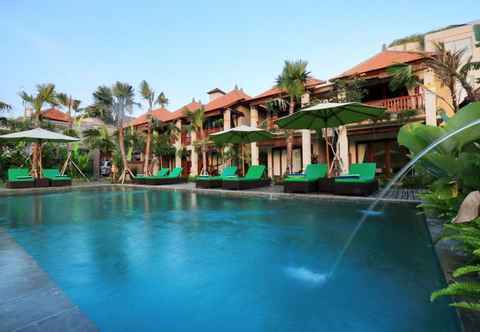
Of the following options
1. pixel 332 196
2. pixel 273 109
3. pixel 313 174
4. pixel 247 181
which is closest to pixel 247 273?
pixel 332 196

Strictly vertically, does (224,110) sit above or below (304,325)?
above

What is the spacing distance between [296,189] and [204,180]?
204 inches

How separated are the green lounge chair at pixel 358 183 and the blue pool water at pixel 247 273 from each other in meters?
2.53

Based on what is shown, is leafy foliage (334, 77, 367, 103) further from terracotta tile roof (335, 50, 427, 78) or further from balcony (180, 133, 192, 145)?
balcony (180, 133, 192, 145)

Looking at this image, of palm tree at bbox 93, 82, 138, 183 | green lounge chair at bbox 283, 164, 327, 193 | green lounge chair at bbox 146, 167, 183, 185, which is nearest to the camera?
green lounge chair at bbox 283, 164, 327, 193

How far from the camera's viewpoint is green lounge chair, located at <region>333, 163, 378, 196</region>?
7730 millimetres

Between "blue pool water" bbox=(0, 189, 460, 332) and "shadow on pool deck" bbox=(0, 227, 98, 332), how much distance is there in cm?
21

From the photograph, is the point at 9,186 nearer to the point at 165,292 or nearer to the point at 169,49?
the point at 169,49

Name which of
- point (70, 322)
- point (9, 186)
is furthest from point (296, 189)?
point (9, 186)

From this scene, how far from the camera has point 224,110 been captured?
1964cm

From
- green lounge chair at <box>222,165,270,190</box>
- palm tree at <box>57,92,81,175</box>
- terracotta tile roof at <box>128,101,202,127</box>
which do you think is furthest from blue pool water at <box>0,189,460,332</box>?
terracotta tile roof at <box>128,101,202,127</box>

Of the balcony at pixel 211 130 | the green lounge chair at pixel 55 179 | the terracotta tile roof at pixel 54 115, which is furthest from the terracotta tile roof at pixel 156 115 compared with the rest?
the green lounge chair at pixel 55 179

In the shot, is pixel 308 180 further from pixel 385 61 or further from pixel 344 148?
pixel 385 61

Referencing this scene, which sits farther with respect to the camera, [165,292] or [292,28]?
[292,28]
